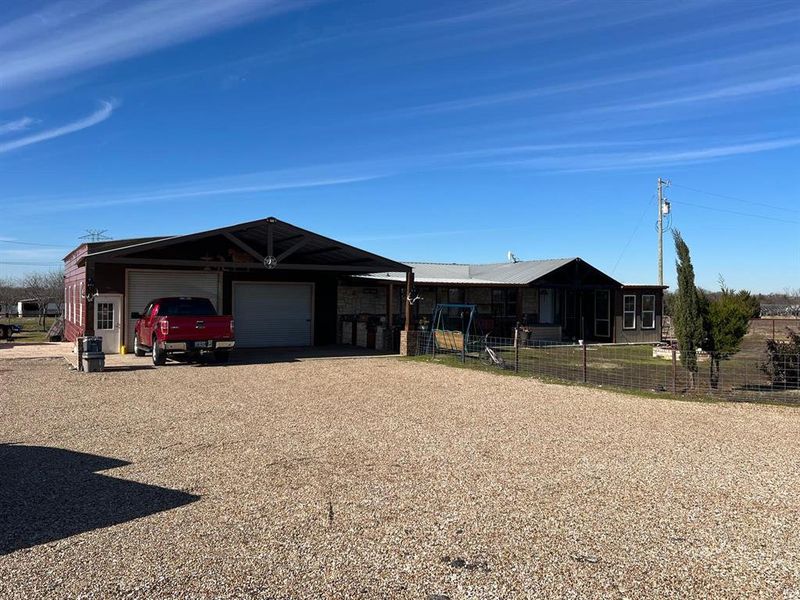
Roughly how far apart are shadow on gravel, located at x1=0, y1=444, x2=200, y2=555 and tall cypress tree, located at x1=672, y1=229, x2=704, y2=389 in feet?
34.2

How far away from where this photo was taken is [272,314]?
2258 cm

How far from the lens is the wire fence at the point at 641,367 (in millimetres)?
12219

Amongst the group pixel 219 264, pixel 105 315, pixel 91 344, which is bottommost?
pixel 91 344

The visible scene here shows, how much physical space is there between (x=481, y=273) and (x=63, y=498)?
2619 centimetres

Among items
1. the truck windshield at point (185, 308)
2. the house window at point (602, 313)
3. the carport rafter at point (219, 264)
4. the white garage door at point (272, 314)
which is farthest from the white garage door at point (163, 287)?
the house window at point (602, 313)

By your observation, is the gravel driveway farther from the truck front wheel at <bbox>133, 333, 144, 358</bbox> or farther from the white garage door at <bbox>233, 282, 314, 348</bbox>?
the white garage door at <bbox>233, 282, 314, 348</bbox>

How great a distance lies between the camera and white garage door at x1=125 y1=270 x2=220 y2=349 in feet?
66.1

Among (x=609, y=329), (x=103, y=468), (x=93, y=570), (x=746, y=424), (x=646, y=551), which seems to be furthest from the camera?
(x=609, y=329)

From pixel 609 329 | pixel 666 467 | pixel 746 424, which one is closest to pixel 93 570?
pixel 666 467

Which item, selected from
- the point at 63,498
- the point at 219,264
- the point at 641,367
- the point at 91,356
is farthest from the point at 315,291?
the point at 63,498

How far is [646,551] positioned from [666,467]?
2.49 meters

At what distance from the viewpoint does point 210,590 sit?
3.74 meters

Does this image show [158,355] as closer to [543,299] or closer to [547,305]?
[543,299]

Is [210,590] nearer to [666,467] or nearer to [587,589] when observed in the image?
[587,589]
